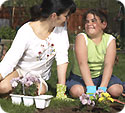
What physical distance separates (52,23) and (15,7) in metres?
9.76

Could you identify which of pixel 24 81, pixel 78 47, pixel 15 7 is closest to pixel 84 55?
pixel 78 47

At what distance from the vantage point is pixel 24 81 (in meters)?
2.59

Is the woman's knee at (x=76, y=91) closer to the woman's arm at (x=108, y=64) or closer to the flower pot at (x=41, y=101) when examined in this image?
the woman's arm at (x=108, y=64)

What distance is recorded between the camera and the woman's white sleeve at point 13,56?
284cm

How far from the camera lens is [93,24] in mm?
3104

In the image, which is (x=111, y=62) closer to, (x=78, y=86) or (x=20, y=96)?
(x=78, y=86)

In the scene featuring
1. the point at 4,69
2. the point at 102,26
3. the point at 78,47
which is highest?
the point at 102,26

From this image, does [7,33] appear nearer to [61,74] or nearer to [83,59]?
[61,74]

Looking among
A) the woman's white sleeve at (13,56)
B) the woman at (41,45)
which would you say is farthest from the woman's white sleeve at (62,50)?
the woman's white sleeve at (13,56)

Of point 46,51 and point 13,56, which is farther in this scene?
point 46,51

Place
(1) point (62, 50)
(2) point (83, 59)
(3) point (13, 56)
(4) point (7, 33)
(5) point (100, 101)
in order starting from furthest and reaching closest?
(4) point (7, 33) → (1) point (62, 50) → (2) point (83, 59) → (3) point (13, 56) → (5) point (100, 101)

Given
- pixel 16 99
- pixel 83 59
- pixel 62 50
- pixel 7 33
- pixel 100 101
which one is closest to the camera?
pixel 100 101

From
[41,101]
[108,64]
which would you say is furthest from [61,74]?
[41,101]

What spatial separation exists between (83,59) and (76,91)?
0.37 m
